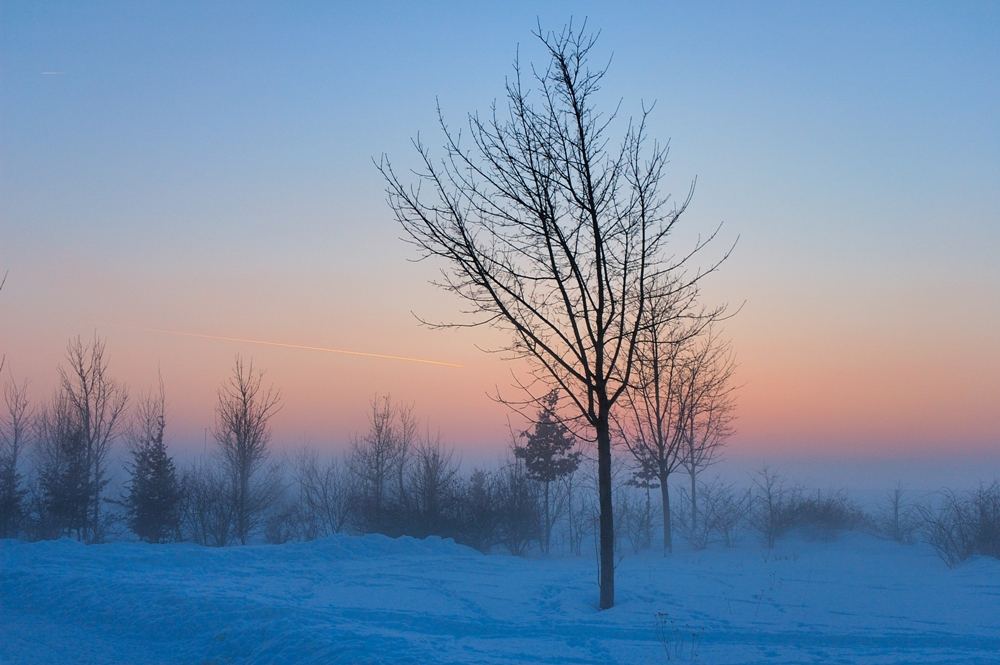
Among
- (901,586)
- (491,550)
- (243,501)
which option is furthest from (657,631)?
(243,501)

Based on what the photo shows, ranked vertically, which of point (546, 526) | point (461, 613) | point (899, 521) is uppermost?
point (461, 613)

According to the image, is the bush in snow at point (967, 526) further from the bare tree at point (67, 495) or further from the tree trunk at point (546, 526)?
the bare tree at point (67, 495)

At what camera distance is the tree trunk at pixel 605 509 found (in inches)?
429

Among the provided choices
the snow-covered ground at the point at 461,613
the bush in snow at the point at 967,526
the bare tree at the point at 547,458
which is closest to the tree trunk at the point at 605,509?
the snow-covered ground at the point at 461,613

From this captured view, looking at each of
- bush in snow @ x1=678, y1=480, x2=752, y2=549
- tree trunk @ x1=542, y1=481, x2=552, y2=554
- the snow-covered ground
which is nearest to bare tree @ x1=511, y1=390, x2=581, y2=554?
tree trunk @ x1=542, y1=481, x2=552, y2=554

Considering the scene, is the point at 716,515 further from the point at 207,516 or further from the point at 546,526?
the point at 207,516

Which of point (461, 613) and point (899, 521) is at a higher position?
point (461, 613)

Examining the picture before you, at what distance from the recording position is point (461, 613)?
428 inches

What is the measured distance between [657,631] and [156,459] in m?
28.5

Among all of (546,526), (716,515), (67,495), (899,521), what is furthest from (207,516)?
(899,521)

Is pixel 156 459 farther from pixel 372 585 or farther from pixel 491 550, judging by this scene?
pixel 372 585

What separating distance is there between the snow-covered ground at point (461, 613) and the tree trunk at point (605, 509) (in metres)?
0.27

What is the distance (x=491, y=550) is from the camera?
32594 mm

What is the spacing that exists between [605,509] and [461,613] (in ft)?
8.55
